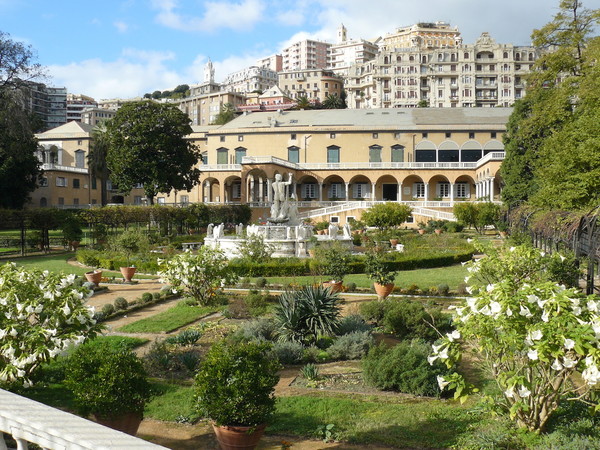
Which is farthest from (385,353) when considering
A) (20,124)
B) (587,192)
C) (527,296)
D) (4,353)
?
(20,124)

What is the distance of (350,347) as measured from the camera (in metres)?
10.7

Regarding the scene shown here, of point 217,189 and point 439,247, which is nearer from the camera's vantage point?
point 439,247

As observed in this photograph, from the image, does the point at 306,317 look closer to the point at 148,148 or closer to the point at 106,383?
the point at 106,383

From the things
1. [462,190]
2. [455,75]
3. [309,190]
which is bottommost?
[462,190]

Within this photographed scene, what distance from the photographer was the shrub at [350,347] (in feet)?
34.7

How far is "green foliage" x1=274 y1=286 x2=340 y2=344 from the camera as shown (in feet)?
37.3

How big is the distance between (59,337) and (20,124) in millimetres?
30929

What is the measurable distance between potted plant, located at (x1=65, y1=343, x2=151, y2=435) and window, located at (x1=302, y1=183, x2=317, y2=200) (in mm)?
54737

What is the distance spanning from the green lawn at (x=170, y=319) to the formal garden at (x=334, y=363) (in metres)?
0.05

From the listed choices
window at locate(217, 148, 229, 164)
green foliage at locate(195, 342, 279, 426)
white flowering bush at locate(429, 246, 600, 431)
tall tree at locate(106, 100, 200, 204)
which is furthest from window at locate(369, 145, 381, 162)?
green foliage at locate(195, 342, 279, 426)

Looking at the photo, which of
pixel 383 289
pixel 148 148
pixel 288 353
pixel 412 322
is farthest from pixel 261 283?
pixel 148 148

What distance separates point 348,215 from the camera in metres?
47.8

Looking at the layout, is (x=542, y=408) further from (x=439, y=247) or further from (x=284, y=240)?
(x=439, y=247)

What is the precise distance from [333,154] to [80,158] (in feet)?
99.8
